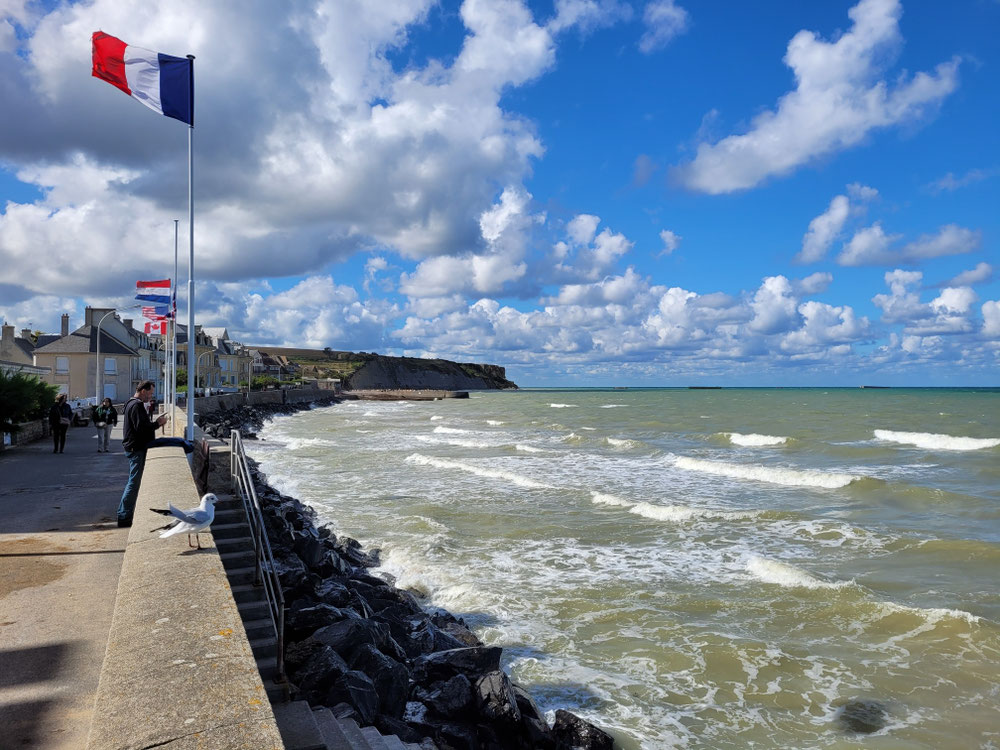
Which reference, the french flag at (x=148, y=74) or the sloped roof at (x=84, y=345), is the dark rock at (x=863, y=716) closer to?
the french flag at (x=148, y=74)

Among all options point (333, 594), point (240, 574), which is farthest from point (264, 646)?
point (333, 594)

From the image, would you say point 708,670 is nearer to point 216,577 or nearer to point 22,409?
point 216,577

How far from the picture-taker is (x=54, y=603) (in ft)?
19.6

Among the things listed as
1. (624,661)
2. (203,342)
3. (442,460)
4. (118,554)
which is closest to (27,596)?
(118,554)

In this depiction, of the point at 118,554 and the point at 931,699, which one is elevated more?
Answer: the point at 118,554

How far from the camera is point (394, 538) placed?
1464 cm

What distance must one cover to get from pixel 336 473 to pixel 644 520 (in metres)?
12.5

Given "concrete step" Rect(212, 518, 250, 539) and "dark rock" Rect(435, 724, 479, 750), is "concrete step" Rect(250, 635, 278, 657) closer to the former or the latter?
"dark rock" Rect(435, 724, 479, 750)

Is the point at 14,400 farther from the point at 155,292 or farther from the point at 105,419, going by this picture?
the point at 155,292

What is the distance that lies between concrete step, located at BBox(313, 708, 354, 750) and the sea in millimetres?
3159

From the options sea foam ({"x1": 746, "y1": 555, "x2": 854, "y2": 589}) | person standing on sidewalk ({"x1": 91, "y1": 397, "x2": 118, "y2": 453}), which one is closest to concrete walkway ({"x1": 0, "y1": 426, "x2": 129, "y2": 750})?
person standing on sidewalk ({"x1": 91, "y1": 397, "x2": 118, "y2": 453})

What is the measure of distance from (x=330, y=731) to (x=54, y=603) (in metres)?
3.10

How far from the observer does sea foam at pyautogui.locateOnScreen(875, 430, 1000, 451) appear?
34.8 metres

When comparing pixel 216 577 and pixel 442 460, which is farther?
pixel 442 460
